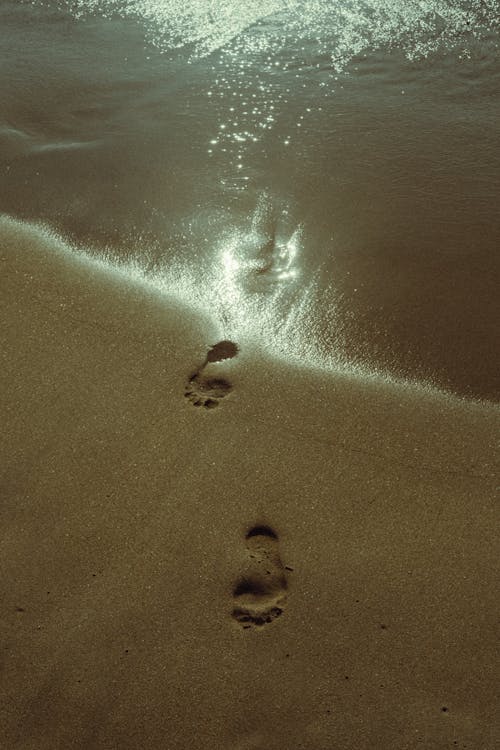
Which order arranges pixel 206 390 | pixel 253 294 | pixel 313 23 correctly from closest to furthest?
pixel 206 390 → pixel 253 294 → pixel 313 23

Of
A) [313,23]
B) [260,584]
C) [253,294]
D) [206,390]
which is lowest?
[260,584]

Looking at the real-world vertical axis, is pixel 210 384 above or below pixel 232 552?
above

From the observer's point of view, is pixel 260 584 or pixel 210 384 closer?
pixel 260 584

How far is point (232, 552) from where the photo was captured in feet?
7.93

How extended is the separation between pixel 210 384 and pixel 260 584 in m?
1.00

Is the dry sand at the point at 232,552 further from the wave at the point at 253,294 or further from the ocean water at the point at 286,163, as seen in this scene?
the ocean water at the point at 286,163

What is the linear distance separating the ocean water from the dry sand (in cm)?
38

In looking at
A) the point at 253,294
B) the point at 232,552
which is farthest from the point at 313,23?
the point at 232,552

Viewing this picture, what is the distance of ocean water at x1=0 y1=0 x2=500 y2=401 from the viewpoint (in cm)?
321

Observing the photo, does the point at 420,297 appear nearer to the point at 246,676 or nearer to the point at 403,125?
the point at 403,125

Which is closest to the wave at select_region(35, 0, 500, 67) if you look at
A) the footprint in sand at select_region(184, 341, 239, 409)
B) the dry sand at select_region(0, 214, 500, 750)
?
the footprint in sand at select_region(184, 341, 239, 409)

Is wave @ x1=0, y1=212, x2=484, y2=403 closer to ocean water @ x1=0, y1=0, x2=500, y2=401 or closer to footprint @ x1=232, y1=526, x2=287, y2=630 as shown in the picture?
ocean water @ x1=0, y1=0, x2=500, y2=401

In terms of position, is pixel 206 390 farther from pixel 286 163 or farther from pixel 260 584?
pixel 286 163

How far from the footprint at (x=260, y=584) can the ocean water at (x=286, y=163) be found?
0.97m
